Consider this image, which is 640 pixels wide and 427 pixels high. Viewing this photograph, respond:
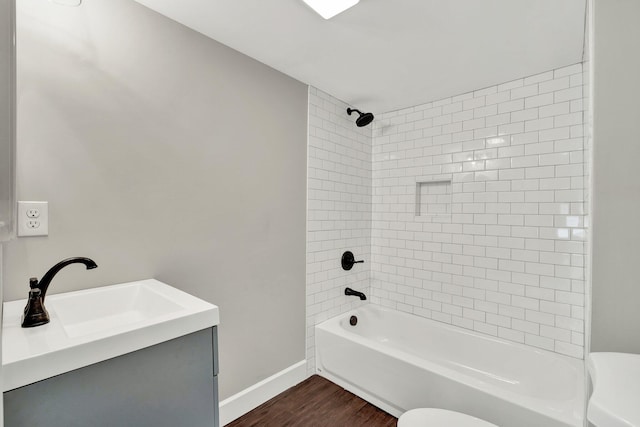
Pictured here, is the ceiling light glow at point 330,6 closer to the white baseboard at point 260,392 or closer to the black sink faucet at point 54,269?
the black sink faucet at point 54,269

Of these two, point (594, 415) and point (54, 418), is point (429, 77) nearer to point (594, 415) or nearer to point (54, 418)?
point (594, 415)

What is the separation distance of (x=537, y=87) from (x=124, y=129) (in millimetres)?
2660

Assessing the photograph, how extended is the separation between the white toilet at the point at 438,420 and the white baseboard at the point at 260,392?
986 millimetres

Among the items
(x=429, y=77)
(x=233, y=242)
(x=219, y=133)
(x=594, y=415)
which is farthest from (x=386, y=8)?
(x=594, y=415)

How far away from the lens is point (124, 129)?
144 cm

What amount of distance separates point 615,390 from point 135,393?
1.37m

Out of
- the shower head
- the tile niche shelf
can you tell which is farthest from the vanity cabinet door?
the tile niche shelf

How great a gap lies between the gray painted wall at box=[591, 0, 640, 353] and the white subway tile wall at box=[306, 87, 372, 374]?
1706mm

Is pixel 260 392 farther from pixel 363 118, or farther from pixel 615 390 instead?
pixel 363 118

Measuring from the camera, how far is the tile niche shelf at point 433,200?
2.59 m

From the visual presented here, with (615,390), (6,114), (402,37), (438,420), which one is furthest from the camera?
(402,37)

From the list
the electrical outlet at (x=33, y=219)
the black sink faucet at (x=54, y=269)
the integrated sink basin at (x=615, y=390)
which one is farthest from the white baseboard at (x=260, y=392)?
the integrated sink basin at (x=615, y=390)

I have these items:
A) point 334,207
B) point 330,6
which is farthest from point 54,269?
point 334,207

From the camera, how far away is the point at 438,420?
1.44 metres
